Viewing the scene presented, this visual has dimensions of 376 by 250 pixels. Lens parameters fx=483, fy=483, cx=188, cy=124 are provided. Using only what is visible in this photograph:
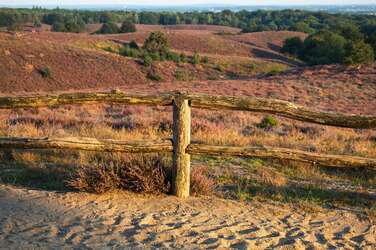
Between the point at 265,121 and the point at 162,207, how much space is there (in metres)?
11.9

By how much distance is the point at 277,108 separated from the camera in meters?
5.96

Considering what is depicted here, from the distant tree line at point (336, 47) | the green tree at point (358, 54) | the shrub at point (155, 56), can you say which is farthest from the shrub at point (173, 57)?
the green tree at point (358, 54)

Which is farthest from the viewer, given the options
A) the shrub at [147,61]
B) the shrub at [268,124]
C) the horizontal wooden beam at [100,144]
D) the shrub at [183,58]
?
the shrub at [183,58]

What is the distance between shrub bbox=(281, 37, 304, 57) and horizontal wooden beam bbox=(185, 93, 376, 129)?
240 feet

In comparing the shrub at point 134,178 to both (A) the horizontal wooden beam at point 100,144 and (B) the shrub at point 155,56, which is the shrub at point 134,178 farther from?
(B) the shrub at point 155,56

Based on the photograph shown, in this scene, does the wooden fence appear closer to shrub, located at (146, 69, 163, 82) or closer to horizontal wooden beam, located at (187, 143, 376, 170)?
horizontal wooden beam, located at (187, 143, 376, 170)

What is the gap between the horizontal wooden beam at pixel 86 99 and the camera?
6047mm

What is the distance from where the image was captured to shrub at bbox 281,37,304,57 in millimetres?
77375

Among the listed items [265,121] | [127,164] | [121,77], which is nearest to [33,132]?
[127,164]

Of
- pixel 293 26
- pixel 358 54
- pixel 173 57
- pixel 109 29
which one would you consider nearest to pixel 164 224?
pixel 358 54

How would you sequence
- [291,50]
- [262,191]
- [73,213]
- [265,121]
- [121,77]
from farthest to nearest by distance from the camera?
1. [291,50]
2. [121,77]
3. [265,121]
4. [262,191]
5. [73,213]

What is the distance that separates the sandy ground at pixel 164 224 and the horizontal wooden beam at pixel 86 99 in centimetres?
118

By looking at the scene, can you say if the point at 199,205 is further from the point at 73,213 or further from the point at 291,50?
the point at 291,50

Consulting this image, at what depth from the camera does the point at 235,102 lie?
5.93 m
